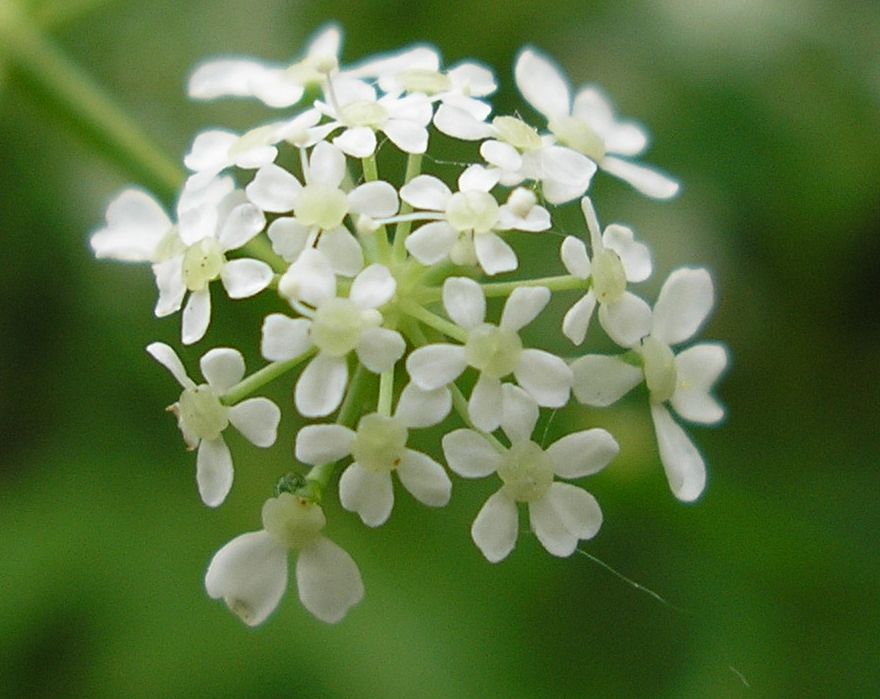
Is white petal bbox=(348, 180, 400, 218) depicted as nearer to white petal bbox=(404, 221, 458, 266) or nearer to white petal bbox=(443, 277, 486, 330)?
white petal bbox=(404, 221, 458, 266)

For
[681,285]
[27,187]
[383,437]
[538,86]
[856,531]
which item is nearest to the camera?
[383,437]

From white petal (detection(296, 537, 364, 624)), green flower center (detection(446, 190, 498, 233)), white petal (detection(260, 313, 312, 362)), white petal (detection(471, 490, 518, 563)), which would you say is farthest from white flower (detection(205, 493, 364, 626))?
green flower center (detection(446, 190, 498, 233))

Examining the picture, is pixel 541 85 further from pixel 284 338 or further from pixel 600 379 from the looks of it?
pixel 284 338

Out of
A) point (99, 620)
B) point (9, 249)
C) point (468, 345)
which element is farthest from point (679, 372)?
point (9, 249)

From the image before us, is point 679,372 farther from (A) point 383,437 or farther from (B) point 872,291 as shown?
(B) point 872,291

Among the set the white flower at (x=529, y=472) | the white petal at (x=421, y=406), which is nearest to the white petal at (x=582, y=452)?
the white flower at (x=529, y=472)
